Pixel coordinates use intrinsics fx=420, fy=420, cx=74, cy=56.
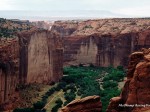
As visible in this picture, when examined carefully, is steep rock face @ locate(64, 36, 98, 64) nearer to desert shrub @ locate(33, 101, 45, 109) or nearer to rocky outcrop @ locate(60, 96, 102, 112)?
desert shrub @ locate(33, 101, 45, 109)

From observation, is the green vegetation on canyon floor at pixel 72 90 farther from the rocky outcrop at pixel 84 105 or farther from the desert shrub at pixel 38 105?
the rocky outcrop at pixel 84 105

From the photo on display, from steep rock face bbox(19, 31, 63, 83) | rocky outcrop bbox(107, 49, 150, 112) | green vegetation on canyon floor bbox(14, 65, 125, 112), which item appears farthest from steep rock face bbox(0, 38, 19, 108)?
rocky outcrop bbox(107, 49, 150, 112)

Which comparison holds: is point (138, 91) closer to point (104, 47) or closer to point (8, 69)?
point (8, 69)

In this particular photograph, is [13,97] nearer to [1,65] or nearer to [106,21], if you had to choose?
[1,65]

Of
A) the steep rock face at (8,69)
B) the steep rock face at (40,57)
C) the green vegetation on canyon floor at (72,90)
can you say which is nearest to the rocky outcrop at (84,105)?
the green vegetation on canyon floor at (72,90)

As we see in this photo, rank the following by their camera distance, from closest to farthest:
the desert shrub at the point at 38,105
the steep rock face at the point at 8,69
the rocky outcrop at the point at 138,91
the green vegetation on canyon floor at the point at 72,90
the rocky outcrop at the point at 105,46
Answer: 1. the rocky outcrop at the point at 138,91
2. the steep rock face at the point at 8,69
3. the desert shrub at the point at 38,105
4. the green vegetation on canyon floor at the point at 72,90
5. the rocky outcrop at the point at 105,46

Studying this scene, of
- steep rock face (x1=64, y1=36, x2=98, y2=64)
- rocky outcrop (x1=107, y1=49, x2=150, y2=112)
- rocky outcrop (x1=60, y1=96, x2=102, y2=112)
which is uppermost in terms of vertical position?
rocky outcrop (x1=107, y1=49, x2=150, y2=112)
